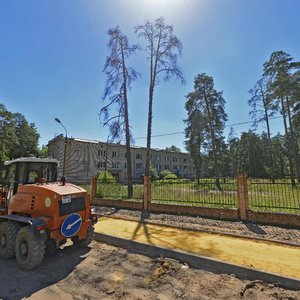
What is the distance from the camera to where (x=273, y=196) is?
9.04 meters

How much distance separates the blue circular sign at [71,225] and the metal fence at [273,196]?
638cm

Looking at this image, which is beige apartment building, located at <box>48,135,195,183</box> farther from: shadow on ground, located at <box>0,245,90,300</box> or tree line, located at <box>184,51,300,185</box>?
shadow on ground, located at <box>0,245,90,300</box>

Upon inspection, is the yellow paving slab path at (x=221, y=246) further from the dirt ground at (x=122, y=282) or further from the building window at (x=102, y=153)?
the building window at (x=102, y=153)

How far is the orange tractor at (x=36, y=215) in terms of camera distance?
506cm

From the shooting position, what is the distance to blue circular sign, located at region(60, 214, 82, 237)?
536 cm

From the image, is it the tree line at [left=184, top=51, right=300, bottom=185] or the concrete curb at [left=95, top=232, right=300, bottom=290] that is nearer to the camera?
the concrete curb at [left=95, top=232, right=300, bottom=290]

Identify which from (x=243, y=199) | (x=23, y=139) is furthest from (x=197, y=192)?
(x=23, y=139)

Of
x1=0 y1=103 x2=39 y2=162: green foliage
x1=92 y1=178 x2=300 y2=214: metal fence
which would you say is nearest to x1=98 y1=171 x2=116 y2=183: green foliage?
→ x1=92 y1=178 x2=300 y2=214: metal fence

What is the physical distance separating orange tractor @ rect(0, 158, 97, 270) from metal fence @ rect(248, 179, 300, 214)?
621 centimetres

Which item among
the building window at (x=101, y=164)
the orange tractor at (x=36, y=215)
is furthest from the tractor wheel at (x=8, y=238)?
the building window at (x=101, y=164)

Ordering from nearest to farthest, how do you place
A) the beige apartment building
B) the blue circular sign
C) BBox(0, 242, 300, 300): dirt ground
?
BBox(0, 242, 300, 300): dirt ground < the blue circular sign < the beige apartment building

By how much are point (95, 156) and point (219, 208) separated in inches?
1434

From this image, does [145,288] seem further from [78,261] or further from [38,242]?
[38,242]

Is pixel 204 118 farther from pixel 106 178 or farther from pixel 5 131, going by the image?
pixel 5 131
